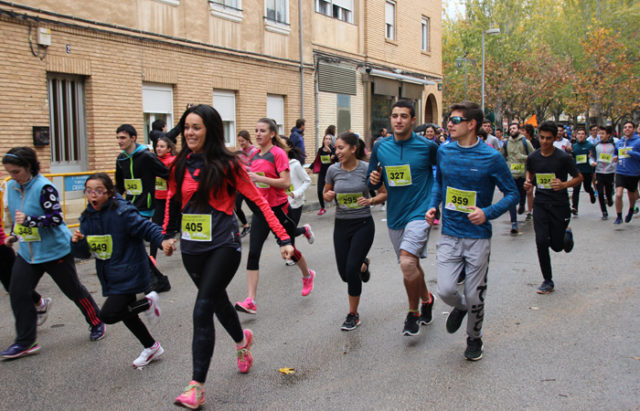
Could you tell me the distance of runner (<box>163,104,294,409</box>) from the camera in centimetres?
383

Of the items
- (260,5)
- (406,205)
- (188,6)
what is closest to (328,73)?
(260,5)

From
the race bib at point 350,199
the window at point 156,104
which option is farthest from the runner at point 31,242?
the window at point 156,104

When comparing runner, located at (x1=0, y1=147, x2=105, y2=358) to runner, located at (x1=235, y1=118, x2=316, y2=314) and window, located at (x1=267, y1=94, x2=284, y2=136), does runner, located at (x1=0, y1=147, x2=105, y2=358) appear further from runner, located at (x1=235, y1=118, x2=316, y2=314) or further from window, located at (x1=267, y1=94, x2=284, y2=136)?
window, located at (x1=267, y1=94, x2=284, y2=136)

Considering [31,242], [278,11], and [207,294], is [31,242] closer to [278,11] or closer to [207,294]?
[207,294]

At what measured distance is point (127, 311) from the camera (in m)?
4.49

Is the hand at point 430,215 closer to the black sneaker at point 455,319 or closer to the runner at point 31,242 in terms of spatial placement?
the black sneaker at point 455,319

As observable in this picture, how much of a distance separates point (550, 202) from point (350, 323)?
3044 mm

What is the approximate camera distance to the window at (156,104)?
1459 cm

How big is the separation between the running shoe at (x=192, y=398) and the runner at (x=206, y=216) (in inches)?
0.7

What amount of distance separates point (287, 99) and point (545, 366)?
16.2m

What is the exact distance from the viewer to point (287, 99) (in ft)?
64.8

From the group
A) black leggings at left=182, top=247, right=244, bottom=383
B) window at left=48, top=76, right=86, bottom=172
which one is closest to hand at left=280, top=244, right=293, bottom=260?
black leggings at left=182, top=247, right=244, bottom=383

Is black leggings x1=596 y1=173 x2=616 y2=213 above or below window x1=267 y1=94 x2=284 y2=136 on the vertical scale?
below

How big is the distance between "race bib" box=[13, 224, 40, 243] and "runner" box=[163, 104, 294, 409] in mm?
1496
